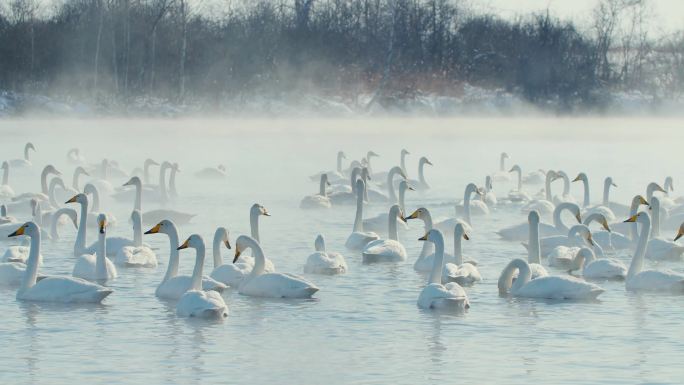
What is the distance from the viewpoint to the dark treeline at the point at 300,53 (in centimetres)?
4075

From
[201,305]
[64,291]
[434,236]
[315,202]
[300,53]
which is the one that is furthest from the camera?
[300,53]

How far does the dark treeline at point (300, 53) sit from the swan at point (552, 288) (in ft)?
97.2

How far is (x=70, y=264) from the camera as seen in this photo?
1269cm

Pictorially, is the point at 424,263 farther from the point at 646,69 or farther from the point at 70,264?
the point at 646,69

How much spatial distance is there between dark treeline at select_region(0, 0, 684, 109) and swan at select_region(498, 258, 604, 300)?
2964 cm

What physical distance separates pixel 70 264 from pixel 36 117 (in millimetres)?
25700

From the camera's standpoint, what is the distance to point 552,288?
10695mm

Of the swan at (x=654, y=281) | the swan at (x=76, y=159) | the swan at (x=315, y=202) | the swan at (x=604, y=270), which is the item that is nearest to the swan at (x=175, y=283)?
the swan at (x=604, y=270)

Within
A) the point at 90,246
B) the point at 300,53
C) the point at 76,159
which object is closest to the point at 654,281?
the point at 90,246

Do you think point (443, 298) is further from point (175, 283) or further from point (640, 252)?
point (640, 252)

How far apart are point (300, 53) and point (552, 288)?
34.8 metres

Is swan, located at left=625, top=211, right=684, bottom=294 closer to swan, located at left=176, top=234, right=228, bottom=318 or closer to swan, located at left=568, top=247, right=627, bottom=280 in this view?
swan, located at left=568, top=247, right=627, bottom=280

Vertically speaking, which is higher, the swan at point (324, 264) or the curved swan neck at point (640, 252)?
the curved swan neck at point (640, 252)

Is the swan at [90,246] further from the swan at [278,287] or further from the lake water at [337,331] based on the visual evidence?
the swan at [278,287]
